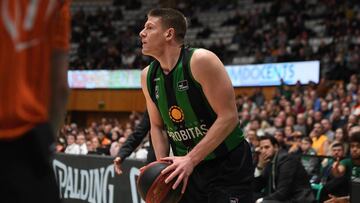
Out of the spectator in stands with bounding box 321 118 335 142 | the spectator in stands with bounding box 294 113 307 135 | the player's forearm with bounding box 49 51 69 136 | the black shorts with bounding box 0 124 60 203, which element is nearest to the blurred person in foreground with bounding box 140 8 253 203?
the player's forearm with bounding box 49 51 69 136

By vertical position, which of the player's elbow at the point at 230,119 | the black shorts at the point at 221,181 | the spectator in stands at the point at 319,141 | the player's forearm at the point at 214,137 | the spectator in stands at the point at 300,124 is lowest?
the spectator in stands at the point at 300,124

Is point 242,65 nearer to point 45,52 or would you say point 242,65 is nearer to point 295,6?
point 295,6

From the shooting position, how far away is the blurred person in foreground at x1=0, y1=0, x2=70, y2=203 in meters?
1.78

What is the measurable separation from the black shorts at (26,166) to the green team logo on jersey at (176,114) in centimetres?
197

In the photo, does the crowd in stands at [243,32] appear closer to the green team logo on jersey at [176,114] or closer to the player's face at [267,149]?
the player's face at [267,149]

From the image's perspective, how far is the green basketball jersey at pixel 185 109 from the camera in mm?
3750

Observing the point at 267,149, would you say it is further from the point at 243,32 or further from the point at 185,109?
the point at 243,32

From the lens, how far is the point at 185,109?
3811 millimetres

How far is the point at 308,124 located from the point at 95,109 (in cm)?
1490

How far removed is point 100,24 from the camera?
29500 mm

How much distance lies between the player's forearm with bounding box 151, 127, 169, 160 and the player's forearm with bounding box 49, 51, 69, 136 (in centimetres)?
211

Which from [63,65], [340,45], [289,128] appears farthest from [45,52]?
[340,45]

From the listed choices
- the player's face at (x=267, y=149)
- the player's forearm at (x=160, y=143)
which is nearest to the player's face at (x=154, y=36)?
the player's forearm at (x=160, y=143)

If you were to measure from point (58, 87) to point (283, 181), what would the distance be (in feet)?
17.4
